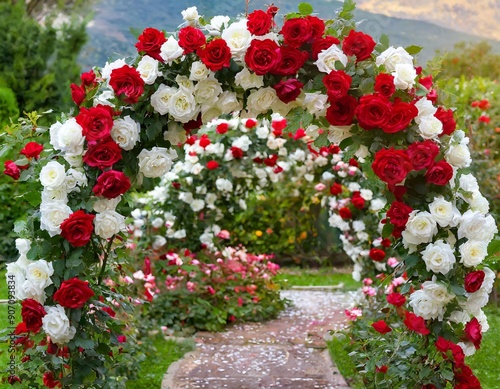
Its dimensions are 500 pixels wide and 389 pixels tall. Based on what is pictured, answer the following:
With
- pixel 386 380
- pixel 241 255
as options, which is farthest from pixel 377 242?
pixel 386 380

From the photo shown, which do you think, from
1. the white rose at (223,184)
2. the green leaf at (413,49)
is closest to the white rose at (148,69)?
the green leaf at (413,49)

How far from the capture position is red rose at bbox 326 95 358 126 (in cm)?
277

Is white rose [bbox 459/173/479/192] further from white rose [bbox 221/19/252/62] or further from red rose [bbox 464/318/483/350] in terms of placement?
white rose [bbox 221/19/252/62]

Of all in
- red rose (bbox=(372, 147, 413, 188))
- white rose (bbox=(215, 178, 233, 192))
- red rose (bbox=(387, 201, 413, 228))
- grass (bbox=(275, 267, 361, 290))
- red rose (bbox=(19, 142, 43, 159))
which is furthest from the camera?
grass (bbox=(275, 267, 361, 290))

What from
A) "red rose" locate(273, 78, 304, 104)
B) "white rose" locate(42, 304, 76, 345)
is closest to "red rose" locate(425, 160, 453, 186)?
"red rose" locate(273, 78, 304, 104)

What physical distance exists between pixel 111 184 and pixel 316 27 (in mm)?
972

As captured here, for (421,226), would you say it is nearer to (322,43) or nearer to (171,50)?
(322,43)

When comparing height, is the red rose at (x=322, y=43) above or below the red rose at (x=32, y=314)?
above

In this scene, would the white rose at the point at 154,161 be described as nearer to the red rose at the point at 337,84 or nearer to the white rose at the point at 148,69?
the white rose at the point at 148,69

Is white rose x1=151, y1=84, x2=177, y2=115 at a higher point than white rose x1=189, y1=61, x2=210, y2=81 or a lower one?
lower

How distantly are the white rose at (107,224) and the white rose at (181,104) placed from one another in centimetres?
44

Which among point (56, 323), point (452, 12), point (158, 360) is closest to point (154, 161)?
point (56, 323)

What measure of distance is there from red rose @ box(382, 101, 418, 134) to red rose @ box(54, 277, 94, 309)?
4.09 feet

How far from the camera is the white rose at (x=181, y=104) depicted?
2.79m
